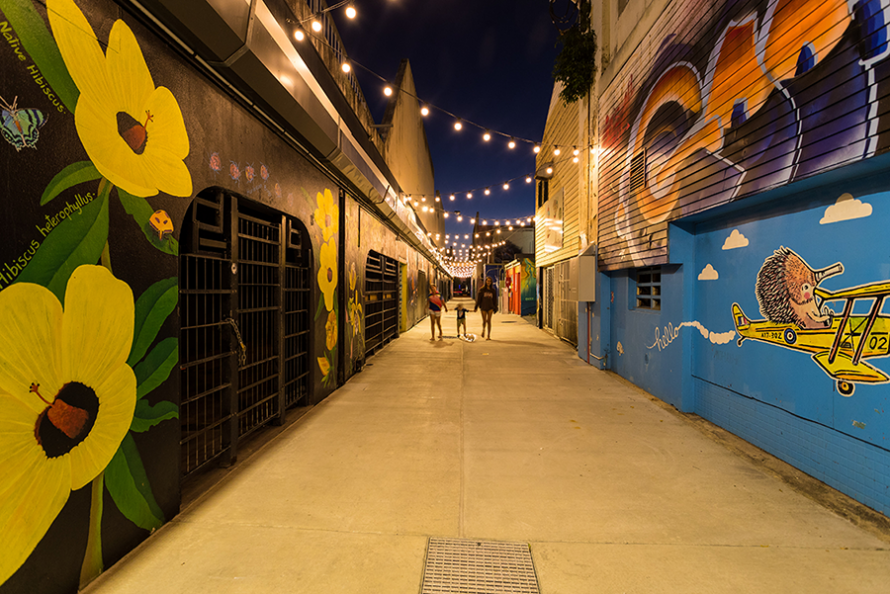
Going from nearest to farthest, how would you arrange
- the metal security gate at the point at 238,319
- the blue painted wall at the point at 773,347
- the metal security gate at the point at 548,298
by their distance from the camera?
the blue painted wall at the point at 773,347, the metal security gate at the point at 238,319, the metal security gate at the point at 548,298

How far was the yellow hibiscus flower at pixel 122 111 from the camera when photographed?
1.89m

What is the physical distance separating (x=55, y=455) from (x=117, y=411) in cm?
33

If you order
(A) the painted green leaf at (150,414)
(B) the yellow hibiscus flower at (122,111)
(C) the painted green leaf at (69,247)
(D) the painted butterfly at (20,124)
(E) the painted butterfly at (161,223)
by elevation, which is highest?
(B) the yellow hibiscus flower at (122,111)

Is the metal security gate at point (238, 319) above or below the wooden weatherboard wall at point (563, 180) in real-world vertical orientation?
below

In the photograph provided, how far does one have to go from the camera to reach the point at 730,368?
4188 millimetres

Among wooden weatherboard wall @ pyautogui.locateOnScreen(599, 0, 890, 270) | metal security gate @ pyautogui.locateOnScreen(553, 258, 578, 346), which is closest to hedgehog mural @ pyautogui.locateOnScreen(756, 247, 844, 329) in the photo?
wooden weatherboard wall @ pyautogui.locateOnScreen(599, 0, 890, 270)

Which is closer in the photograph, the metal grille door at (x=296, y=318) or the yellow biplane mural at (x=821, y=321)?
the yellow biplane mural at (x=821, y=321)

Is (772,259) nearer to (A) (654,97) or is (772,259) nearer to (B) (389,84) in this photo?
(A) (654,97)

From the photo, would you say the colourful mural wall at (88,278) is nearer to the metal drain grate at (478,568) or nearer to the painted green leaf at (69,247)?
the painted green leaf at (69,247)

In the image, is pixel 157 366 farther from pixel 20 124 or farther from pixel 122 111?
pixel 122 111

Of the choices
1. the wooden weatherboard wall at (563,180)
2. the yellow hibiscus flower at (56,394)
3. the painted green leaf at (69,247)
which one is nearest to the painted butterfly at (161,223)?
the painted green leaf at (69,247)

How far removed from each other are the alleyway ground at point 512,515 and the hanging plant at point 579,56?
707cm

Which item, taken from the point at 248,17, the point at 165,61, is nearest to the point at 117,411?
the point at 165,61

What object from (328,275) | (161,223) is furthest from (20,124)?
(328,275)
